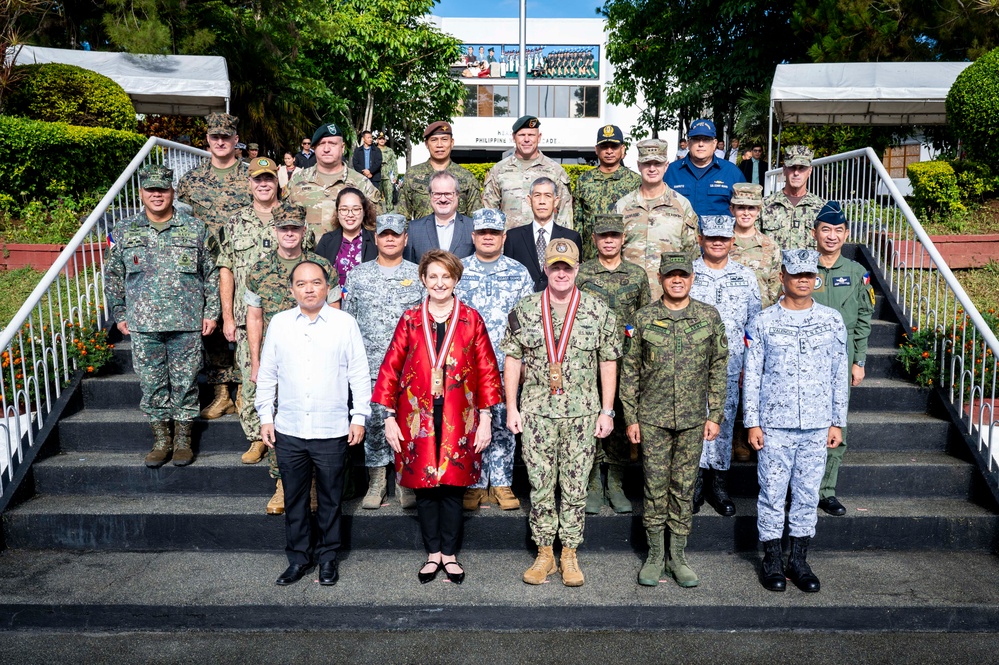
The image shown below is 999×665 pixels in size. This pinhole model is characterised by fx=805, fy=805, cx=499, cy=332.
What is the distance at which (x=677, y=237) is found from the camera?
5.71 meters

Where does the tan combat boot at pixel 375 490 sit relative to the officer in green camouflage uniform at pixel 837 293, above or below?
below

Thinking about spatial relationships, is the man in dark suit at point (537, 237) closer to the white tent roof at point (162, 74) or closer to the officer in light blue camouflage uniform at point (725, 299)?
the officer in light blue camouflage uniform at point (725, 299)

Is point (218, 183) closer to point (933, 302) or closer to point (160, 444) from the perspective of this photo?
point (160, 444)

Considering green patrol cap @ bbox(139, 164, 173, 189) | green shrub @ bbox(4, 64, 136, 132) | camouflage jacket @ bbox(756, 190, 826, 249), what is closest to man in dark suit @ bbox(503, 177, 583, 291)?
camouflage jacket @ bbox(756, 190, 826, 249)

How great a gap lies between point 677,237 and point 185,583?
12.8 ft

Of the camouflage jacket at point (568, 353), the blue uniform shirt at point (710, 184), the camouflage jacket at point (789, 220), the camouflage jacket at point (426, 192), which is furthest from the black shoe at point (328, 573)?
the camouflage jacket at point (789, 220)

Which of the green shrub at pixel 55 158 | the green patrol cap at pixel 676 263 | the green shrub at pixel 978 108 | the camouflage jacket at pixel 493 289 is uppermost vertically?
the green shrub at pixel 978 108

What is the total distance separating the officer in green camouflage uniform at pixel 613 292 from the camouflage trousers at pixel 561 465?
0.50 metres

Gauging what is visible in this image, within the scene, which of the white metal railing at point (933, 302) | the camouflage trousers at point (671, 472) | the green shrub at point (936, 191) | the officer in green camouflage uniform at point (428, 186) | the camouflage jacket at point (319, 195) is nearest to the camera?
the camouflage trousers at point (671, 472)

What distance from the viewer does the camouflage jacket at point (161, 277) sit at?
18.4 ft

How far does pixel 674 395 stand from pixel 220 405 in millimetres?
3547

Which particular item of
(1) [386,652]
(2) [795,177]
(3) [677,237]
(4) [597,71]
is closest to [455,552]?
(1) [386,652]

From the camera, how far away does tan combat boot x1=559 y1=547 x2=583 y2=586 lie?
183 inches

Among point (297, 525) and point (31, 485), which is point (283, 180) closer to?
point (31, 485)
